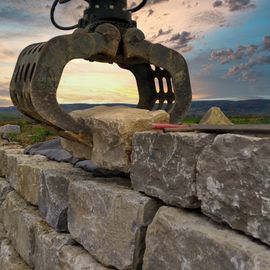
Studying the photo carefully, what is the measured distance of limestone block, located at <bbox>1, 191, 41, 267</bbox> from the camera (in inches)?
139

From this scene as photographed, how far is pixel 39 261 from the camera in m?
3.28

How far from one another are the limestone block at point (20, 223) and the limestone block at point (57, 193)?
0.23 meters

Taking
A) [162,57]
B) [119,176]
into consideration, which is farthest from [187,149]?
[162,57]

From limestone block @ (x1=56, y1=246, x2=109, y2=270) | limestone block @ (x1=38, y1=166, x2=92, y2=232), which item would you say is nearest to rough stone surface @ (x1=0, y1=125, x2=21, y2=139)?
limestone block @ (x1=38, y1=166, x2=92, y2=232)

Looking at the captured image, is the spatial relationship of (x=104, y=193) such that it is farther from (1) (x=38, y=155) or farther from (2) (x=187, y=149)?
(1) (x=38, y=155)

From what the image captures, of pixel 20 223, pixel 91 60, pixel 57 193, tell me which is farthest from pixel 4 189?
pixel 91 60

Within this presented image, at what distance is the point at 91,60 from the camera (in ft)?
10.7

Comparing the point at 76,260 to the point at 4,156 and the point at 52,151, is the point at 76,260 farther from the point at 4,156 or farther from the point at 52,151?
the point at 4,156

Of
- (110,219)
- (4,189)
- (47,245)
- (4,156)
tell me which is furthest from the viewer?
(4,156)

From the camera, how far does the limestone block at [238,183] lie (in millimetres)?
1638

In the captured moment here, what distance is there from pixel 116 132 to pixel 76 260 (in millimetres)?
802

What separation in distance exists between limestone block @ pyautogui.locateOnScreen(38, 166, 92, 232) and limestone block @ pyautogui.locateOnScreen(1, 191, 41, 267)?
227mm

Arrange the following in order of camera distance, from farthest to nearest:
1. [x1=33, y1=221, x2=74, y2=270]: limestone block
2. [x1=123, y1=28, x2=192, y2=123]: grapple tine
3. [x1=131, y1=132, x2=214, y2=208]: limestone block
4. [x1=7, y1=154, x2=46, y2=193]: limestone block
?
[x1=7, y1=154, x2=46, y2=193]: limestone block, [x1=123, y1=28, x2=192, y2=123]: grapple tine, [x1=33, y1=221, x2=74, y2=270]: limestone block, [x1=131, y1=132, x2=214, y2=208]: limestone block

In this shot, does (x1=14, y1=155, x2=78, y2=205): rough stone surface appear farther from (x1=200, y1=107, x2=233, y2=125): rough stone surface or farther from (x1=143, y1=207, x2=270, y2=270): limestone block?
(x1=143, y1=207, x2=270, y2=270): limestone block
